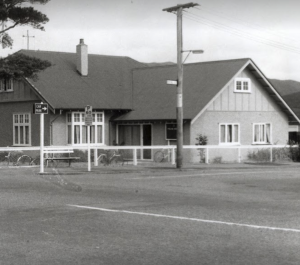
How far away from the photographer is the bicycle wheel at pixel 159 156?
3825cm

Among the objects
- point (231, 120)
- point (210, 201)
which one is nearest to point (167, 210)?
point (210, 201)

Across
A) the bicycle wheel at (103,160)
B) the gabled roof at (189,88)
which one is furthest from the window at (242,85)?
the bicycle wheel at (103,160)

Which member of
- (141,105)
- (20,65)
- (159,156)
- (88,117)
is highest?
(20,65)

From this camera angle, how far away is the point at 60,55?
4438cm

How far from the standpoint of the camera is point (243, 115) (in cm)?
4266

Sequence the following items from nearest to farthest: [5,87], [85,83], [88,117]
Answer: [88,117] < [85,83] < [5,87]

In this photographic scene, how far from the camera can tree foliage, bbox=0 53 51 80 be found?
113 feet

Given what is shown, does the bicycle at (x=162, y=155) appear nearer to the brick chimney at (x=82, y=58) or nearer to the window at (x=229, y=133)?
the window at (x=229, y=133)

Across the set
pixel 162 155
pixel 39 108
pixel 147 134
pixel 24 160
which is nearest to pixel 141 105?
pixel 147 134

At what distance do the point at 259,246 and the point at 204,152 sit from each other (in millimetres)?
27523

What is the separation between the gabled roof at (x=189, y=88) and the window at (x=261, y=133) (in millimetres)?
2030

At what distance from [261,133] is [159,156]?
27.5 feet

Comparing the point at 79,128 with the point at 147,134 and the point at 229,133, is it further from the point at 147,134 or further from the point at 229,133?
the point at 229,133

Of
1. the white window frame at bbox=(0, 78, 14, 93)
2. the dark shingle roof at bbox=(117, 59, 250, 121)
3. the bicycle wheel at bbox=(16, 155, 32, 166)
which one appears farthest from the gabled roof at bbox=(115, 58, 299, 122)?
the bicycle wheel at bbox=(16, 155, 32, 166)
